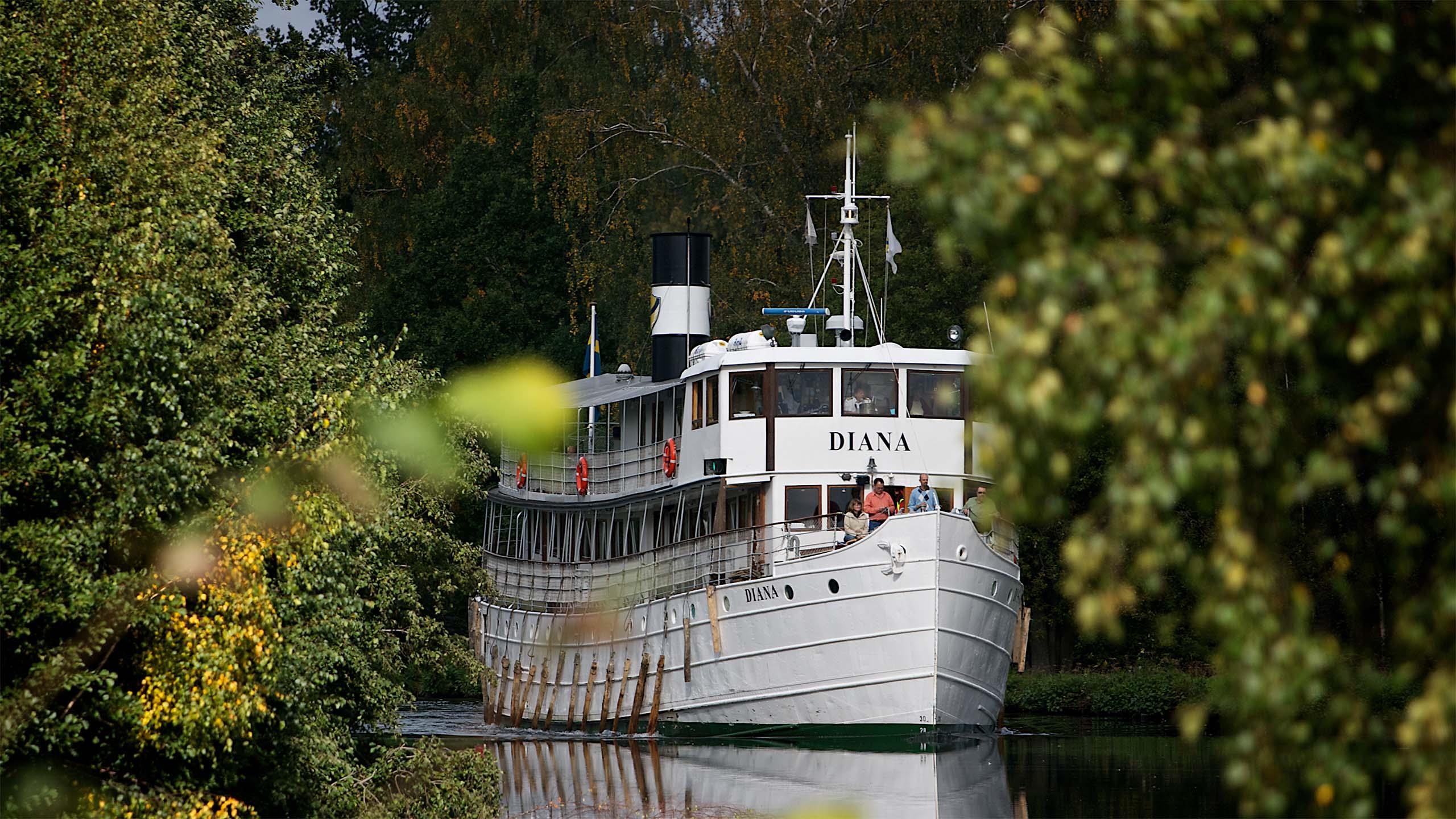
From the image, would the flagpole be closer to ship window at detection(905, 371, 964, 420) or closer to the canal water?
the canal water

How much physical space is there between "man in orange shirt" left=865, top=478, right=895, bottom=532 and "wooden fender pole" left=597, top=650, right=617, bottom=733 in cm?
683

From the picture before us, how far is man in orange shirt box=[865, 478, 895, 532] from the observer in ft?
86.4

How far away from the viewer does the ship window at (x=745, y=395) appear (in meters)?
28.3

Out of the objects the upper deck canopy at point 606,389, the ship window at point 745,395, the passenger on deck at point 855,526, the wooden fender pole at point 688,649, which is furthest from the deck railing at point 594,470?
the passenger on deck at point 855,526

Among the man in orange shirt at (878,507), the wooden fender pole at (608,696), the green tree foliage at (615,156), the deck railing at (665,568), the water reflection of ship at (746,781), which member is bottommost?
the water reflection of ship at (746,781)

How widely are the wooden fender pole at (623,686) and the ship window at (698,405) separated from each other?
424cm

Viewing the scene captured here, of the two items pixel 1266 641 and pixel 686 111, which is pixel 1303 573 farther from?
pixel 1266 641

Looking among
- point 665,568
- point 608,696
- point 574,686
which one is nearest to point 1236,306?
point 665,568

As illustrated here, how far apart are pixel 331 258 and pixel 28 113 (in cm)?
445

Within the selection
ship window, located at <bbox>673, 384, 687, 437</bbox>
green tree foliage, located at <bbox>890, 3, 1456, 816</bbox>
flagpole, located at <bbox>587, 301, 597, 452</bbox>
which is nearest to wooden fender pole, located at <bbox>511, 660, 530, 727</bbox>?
flagpole, located at <bbox>587, 301, 597, 452</bbox>

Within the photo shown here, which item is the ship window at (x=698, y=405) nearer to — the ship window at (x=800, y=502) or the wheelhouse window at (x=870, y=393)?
the ship window at (x=800, y=502)

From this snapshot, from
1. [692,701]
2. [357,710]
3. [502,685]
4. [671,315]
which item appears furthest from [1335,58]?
[502,685]

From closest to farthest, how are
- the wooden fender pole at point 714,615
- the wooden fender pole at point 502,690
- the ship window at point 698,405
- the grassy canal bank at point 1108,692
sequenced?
the wooden fender pole at point 714,615 < the ship window at point 698,405 < the grassy canal bank at point 1108,692 < the wooden fender pole at point 502,690

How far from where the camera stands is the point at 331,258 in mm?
19781
